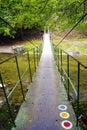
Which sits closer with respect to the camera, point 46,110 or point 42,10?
point 46,110

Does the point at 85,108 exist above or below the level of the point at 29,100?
below

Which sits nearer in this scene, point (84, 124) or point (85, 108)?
point (84, 124)

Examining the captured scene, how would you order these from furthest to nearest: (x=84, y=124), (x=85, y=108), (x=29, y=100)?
(x=85, y=108) < (x=84, y=124) < (x=29, y=100)

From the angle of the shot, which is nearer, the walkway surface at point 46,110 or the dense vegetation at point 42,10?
the walkway surface at point 46,110

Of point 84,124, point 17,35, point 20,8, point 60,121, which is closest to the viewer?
point 60,121

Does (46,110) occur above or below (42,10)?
below

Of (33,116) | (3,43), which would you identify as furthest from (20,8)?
(3,43)

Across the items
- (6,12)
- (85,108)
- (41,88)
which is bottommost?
(85,108)

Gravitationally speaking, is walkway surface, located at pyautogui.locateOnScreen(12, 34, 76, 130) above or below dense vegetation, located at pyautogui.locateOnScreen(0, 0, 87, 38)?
below

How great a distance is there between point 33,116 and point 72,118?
0.65 meters

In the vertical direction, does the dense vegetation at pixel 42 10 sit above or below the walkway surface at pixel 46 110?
above

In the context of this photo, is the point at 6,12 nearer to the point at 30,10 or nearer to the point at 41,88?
the point at 30,10

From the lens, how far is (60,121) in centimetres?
355

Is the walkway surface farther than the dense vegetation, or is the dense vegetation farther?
the dense vegetation
